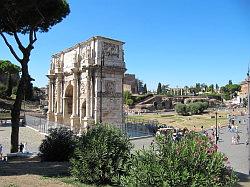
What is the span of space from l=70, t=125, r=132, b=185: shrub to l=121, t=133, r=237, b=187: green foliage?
2.39 m

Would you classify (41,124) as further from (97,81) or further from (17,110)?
(17,110)

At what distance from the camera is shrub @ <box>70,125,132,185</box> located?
9.98 meters

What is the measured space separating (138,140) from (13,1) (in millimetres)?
15585

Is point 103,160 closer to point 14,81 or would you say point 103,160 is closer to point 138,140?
point 138,140

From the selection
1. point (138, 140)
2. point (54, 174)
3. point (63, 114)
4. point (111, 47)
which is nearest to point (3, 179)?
point (54, 174)

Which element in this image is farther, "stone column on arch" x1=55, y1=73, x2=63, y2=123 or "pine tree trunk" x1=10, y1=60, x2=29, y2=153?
"stone column on arch" x1=55, y1=73, x2=63, y2=123

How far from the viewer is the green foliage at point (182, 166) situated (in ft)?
23.2

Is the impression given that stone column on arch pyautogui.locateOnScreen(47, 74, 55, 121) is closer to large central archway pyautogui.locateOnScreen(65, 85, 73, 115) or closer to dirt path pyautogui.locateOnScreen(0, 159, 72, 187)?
large central archway pyautogui.locateOnScreen(65, 85, 73, 115)

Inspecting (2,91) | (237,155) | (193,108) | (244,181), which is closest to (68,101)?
(237,155)

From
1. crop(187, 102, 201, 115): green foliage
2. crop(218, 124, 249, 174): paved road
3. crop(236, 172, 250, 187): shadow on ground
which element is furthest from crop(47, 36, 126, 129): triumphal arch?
crop(187, 102, 201, 115): green foliage

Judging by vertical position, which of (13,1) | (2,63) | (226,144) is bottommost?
(226,144)

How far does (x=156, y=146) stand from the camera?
315 inches

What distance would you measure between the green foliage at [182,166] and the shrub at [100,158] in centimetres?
239

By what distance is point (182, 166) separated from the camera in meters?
7.27
